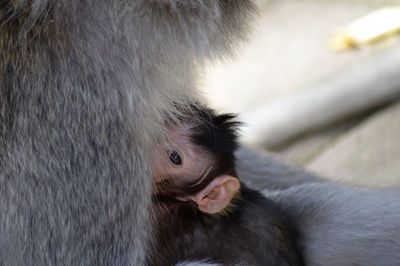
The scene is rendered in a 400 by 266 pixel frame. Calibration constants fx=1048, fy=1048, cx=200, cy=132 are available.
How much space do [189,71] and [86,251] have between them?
21.4 inches

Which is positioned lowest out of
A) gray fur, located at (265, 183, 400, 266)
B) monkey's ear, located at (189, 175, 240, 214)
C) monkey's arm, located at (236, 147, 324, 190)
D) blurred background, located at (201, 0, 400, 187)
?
blurred background, located at (201, 0, 400, 187)

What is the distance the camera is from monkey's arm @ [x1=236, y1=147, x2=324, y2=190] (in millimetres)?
3741

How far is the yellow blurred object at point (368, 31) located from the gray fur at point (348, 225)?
9.55 ft

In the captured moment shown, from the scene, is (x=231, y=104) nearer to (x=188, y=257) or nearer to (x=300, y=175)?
(x=300, y=175)

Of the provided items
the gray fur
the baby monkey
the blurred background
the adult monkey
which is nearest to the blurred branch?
the blurred background

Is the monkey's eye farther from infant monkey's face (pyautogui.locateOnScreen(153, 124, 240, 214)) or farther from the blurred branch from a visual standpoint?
the blurred branch

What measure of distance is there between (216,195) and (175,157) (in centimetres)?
16

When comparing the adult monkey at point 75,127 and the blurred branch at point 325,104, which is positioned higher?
the adult monkey at point 75,127

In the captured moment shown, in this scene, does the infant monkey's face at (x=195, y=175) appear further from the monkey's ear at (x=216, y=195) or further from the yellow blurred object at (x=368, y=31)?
the yellow blurred object at (x=368, y=31)

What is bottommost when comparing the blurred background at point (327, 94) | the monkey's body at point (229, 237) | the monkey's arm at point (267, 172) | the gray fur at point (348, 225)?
the blurred background at point (327, 94)

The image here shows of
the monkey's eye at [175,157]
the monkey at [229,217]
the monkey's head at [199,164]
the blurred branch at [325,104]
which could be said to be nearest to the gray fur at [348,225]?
the monkey at [229,217]

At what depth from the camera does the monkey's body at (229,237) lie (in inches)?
113

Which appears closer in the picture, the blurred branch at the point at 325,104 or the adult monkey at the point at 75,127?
the adult monkey at the point at 75,127

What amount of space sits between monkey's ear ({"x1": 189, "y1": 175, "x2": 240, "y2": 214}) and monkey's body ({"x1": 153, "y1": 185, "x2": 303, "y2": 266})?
0.03 m
